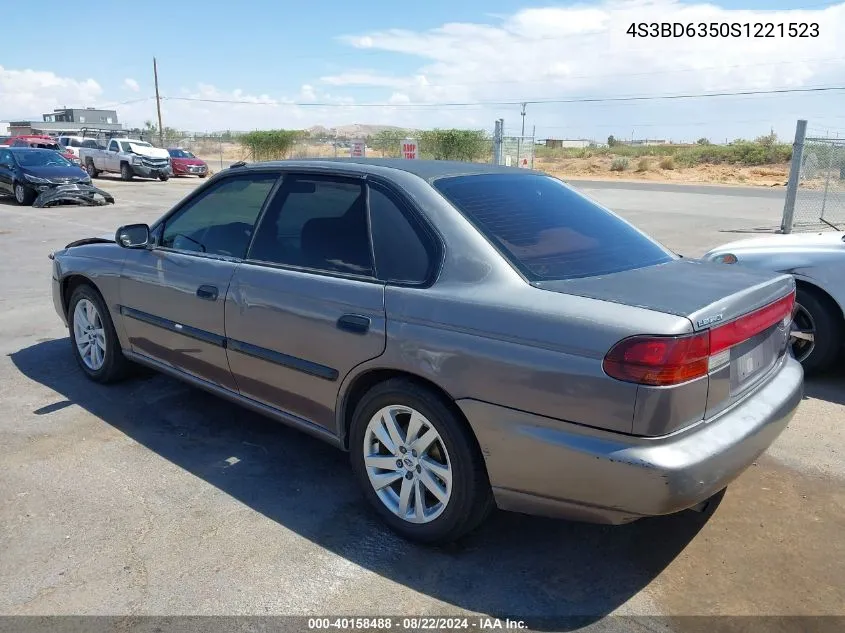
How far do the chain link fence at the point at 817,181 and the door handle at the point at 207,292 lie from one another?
43.5 ft

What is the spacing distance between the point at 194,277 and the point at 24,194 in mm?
16862

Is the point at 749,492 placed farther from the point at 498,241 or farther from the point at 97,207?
the point at 97,207

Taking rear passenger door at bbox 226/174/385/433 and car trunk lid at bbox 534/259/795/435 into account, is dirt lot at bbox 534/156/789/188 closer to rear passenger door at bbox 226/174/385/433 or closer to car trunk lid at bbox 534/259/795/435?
car trunk lid at bbox 534/259/795/435

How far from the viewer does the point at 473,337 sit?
2.72m

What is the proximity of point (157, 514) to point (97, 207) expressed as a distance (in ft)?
54.0

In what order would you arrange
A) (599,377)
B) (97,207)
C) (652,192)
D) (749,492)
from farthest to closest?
(652,192) → (97,207) → (749,492) → (599,377)

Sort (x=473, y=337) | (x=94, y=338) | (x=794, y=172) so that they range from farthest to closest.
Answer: (x=794, y=172) → (x=94, y=338) → (x=473, y=337)

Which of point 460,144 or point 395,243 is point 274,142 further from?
point 395,243

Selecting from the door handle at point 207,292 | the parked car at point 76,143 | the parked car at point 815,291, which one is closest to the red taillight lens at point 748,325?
the parked car at point 815,291

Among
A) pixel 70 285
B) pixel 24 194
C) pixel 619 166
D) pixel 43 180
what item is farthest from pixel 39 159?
pixel 619 166

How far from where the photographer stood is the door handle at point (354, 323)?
3068 mm

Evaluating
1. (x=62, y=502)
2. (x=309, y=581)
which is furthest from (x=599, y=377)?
(x=62, y=502)

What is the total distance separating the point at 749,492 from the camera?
3.55 m

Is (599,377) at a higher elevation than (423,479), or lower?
higher
